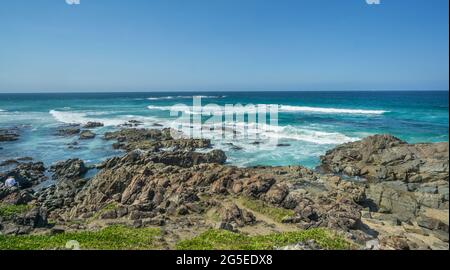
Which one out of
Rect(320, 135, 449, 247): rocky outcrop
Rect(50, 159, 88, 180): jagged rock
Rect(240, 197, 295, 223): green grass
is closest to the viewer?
Rect(240, 197, 295, 223): green grass

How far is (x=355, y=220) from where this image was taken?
12.7 meters

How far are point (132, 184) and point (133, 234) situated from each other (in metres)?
7.28

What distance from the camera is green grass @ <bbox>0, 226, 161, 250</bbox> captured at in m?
9.33

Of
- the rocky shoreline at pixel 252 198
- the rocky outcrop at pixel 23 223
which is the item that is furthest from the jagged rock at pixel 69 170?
the rocky outcrop at pixel 23 223

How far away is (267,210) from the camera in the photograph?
1489cm

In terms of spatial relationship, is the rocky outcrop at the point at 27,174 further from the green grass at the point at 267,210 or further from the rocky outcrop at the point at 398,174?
the rocky outcrop at the point at 398,174

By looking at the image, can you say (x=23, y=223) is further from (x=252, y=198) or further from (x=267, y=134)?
(x=267, y=134)

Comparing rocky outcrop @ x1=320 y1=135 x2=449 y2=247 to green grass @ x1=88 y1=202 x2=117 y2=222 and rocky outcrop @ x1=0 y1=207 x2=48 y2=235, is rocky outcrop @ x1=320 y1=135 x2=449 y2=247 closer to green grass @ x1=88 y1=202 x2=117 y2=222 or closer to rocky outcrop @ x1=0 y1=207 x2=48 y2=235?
green grass @ x1=88 y1=202 x2=117 y2=222

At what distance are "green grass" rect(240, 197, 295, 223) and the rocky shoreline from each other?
4cm

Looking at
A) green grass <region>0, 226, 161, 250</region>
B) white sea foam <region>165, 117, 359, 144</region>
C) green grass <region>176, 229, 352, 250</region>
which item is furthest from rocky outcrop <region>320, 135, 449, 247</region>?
green grass <region>0, 226, 161, 250</region>

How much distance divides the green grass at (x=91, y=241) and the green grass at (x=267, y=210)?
16.9 feet

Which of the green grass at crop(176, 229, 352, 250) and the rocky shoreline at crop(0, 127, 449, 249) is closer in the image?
the green grass at crop(176, 229, 352, 250)

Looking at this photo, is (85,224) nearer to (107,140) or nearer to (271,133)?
(107,140)
